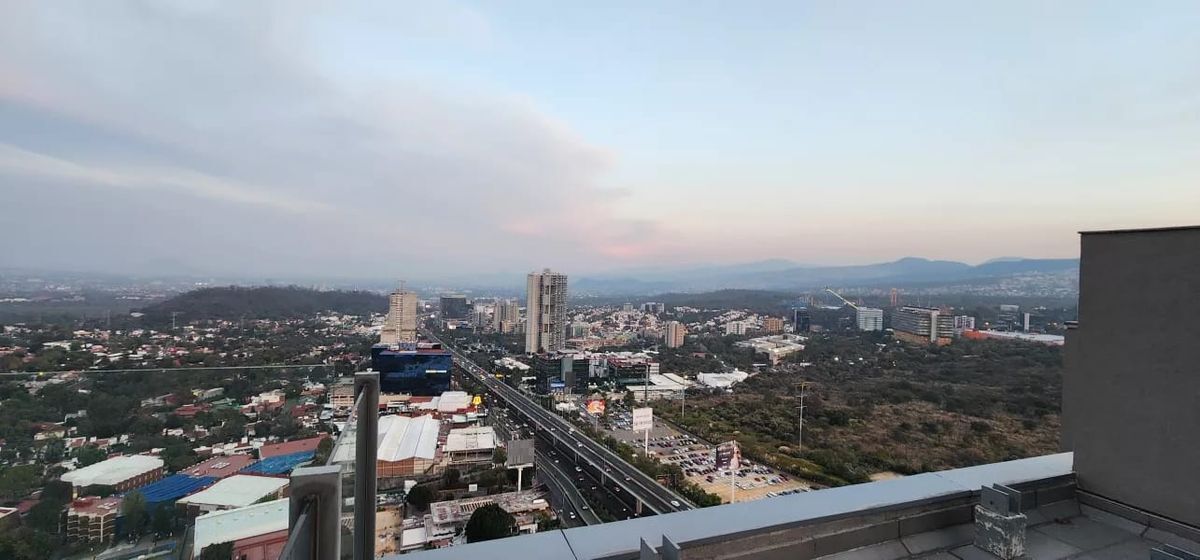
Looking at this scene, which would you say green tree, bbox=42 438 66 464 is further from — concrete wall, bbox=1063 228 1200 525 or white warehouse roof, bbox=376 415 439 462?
white warehouse roof, bbox=376 415 439 462

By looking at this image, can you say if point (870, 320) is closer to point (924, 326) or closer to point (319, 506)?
point (924, 326)

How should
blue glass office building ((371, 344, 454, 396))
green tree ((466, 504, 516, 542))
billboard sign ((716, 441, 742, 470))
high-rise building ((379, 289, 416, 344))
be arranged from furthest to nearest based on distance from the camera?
high-rise building ((379, 289, 416, 344)) → blue glass office building ((371, 344, 454, 396)) → billboard sign ((716, 441, 742, 470)) → green tree ((466, 504, 516, 542))

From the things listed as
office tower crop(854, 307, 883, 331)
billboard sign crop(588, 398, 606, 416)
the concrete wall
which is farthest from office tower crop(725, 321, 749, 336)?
the concrete wall

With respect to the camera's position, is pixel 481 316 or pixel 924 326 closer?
pixel 924 326

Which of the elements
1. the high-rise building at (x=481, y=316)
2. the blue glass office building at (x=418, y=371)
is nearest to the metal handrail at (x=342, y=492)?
the blue glass office building at (x=418, y=371)

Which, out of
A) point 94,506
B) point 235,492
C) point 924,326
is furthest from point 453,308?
point 235,492

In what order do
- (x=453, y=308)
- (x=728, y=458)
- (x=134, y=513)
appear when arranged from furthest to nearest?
(x=453, y=308), (x=728, y=458), (x=134, y=513)

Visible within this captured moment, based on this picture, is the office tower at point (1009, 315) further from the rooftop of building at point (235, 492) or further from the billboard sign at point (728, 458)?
the rooftop of building at point (235, 492)

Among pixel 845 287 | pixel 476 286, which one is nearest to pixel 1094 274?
pixel 845 287
